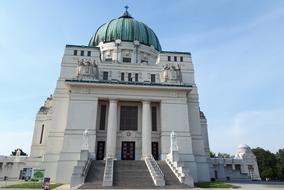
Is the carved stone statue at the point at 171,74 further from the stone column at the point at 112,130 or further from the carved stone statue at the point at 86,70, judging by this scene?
the carved stone statue at the point at 86,70

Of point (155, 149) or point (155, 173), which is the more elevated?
point (155, 149)

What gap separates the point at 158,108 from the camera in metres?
35.3

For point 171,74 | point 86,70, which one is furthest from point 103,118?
point 171,74

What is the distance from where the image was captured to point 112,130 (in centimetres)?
3169

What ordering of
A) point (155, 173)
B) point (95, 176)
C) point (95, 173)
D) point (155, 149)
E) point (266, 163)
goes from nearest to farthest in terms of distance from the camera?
point (155, 173) → point (95, 176) → point (95, 173) → point (155, 149) → point (266, 163)

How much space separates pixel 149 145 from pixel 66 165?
34.2 ft

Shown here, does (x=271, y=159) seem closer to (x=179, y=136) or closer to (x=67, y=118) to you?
(x=179, y=136)

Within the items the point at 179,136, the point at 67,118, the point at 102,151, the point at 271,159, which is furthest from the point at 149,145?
the point at 271,159

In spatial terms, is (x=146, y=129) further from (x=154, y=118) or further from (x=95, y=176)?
(x=95, y=176)

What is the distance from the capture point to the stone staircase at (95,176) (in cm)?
2060

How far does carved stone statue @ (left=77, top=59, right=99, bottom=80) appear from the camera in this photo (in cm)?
3409

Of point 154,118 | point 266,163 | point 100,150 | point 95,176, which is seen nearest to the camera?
point 95,176

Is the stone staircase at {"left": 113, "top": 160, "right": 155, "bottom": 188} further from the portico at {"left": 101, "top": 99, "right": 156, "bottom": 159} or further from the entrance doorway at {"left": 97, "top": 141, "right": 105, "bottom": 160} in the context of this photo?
the entrance doorway at {"left": 97, "top": 141, "right": 105, "bottom": 160}

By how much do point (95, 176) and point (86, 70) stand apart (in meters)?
16.2
